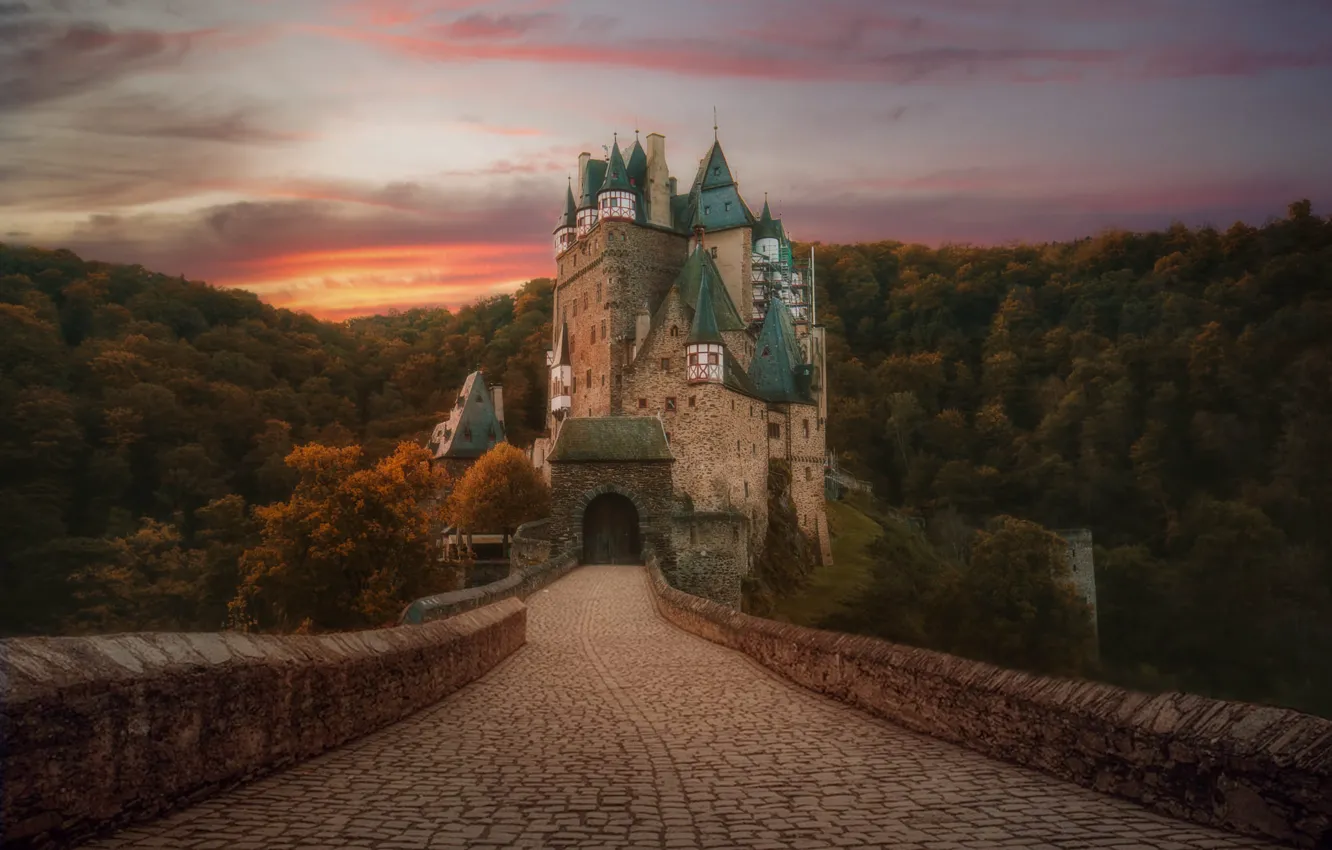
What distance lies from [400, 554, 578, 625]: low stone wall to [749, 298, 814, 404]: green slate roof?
1886 centimetres

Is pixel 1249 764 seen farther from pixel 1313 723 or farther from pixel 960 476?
pixel 960 476

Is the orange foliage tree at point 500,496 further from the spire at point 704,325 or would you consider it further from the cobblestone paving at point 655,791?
the cobblestone paving at point 655,791

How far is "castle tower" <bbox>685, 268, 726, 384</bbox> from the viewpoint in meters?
41.1

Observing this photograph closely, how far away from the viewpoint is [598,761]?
709cm

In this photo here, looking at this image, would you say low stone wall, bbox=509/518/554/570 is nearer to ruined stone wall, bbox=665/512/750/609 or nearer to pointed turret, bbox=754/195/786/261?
ruined stone wall, bbox=665/512/750/609

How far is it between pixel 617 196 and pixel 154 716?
49843 mm

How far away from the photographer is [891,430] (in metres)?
78.7

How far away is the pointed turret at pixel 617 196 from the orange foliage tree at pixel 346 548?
25286 mm

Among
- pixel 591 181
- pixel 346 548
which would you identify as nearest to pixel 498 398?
pixel 591 181

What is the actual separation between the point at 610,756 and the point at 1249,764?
13.7 feet

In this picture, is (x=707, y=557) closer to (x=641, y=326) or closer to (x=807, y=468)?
(x=807, y=468)

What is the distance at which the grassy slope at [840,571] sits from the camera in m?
41.4

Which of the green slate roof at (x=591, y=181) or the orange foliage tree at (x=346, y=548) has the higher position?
the green slate roof at (x=591, y=181)

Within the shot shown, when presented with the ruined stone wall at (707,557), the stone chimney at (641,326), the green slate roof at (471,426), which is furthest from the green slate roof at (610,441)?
the green slate roof at (471,426)
